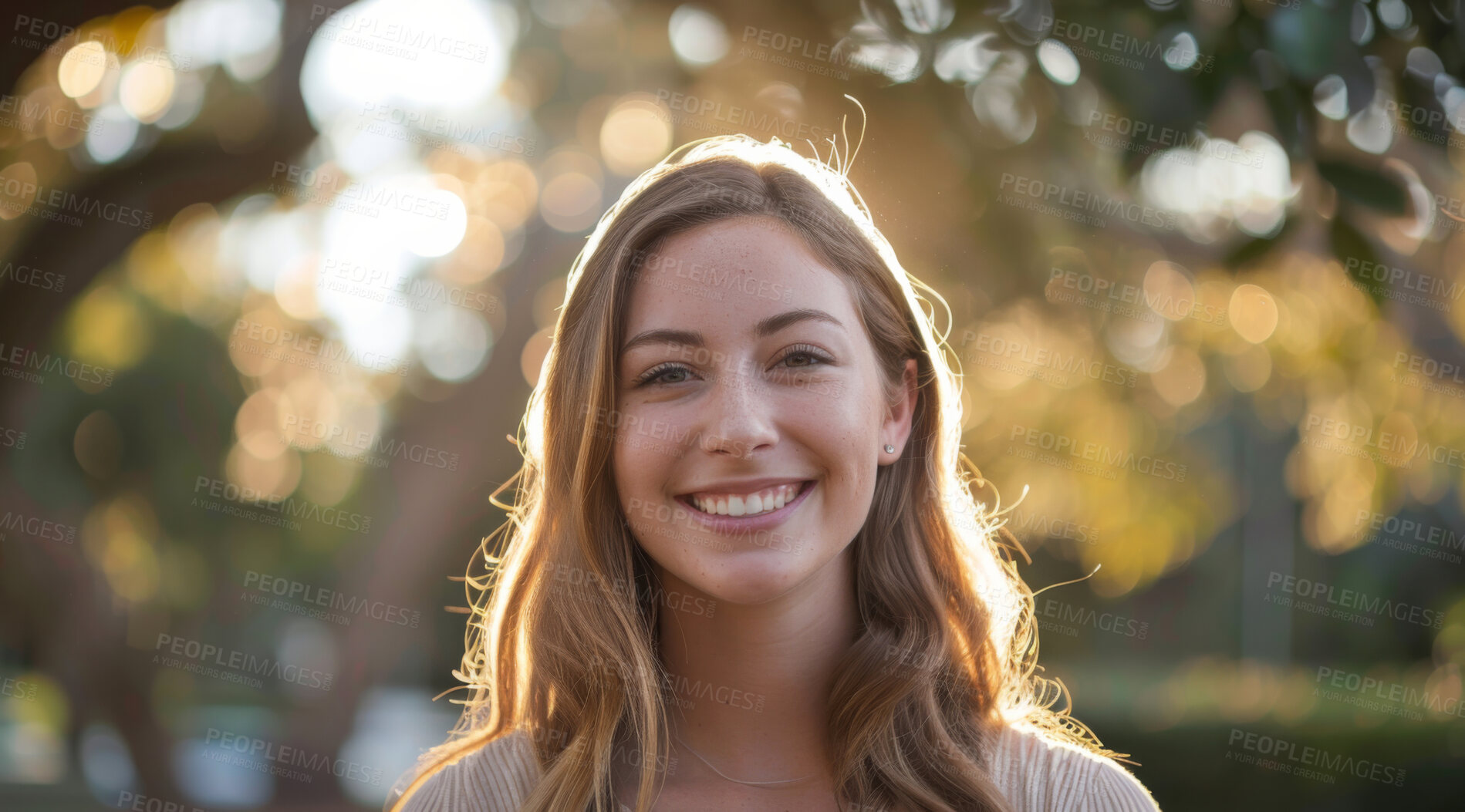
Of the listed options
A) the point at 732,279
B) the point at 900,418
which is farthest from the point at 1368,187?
the point at 732,279

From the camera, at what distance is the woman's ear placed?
263 cm

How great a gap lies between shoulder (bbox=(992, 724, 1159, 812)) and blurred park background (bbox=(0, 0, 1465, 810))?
152cm

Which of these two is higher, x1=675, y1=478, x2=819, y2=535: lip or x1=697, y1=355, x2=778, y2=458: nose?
x1=697, y1=355, x2=778, y2=458: nose

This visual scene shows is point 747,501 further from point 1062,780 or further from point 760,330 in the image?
point 1062,780

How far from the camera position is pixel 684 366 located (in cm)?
237

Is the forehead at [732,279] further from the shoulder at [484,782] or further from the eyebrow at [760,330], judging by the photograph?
the shoulder at [484,782]

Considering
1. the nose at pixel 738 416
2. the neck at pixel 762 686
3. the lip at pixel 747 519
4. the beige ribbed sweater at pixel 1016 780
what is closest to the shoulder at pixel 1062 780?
the beige ribbed sweater at pixel 1016 780

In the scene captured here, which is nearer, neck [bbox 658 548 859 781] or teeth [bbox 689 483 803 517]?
teeth [bbox 689 483 803 517]

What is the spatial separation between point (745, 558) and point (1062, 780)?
90 cm

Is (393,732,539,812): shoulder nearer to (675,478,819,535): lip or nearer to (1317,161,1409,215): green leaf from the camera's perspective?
(675,478,819,535): lip

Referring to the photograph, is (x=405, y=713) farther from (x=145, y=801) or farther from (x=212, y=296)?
(x=145, y=801)

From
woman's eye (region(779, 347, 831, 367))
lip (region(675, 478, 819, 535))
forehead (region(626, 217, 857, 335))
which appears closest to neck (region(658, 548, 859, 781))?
lip (region(675, 478, 819, 535))

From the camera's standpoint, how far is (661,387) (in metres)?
2.38

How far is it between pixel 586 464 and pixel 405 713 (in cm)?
2127
